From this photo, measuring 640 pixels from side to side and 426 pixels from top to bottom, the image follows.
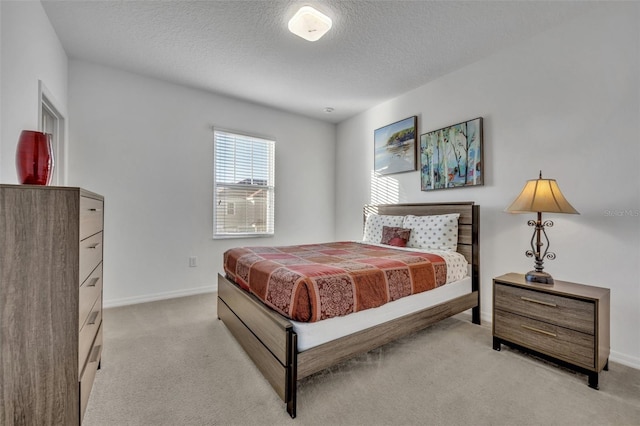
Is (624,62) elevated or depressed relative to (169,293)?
elevated

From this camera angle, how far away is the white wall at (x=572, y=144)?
2.02m

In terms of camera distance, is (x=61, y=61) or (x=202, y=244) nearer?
(x=61, y=61)

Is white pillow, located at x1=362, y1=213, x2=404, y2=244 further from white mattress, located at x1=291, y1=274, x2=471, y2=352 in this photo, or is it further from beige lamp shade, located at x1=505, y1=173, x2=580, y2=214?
beige lamp shade, located at x1=505, y1=173, x2=580, y2=214

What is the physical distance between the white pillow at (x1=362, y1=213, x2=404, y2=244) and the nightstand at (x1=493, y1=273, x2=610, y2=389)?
136 centimetres

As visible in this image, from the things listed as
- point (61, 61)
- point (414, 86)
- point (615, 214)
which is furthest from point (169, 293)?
point (615, 214)

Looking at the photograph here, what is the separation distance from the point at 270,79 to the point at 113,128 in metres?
1.85

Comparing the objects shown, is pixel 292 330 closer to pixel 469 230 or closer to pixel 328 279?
pixel 328 279

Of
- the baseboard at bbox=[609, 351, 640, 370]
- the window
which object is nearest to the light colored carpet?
the baseboard at bbox=[609, 351, 640, 370]

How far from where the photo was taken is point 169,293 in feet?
11.2

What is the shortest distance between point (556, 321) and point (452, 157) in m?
1.82

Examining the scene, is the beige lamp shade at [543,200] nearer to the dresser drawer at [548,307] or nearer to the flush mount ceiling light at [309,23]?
the dresser drawer at [548,307]

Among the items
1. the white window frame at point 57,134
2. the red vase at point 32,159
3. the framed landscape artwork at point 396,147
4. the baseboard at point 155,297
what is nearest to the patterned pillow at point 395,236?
the framed landscape artwork at point 396,147

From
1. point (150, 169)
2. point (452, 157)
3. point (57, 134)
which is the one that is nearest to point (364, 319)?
point (452, 157)

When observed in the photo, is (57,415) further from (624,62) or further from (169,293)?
(624,62)
